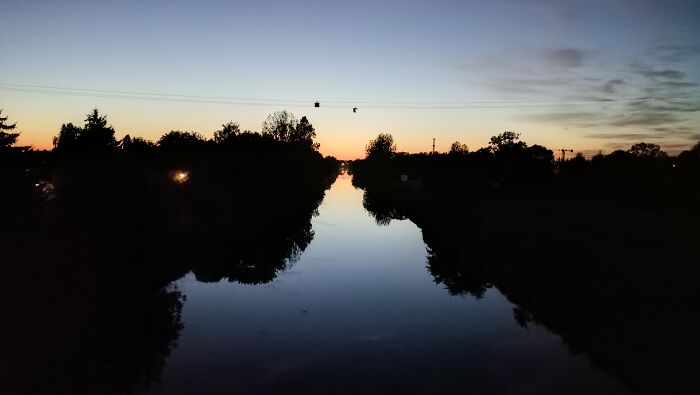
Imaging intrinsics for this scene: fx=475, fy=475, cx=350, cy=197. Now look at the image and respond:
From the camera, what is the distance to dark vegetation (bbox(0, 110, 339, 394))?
15109 millimetres

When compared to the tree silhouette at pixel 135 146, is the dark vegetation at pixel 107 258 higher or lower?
lower

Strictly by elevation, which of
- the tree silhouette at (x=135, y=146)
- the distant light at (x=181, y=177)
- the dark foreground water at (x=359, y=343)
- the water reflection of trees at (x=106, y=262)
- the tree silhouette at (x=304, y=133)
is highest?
the tree silhouette at (x=304, y=133)

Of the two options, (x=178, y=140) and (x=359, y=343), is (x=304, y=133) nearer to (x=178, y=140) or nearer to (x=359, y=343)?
(x=178, y=140)

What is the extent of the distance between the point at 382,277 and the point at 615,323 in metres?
14.5

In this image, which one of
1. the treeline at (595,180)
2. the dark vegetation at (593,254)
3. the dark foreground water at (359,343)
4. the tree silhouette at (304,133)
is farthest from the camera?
the tree silhouette at (304,133)

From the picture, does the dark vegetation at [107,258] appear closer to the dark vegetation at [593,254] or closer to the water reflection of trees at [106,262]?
the water reflection of trees at [106,262]

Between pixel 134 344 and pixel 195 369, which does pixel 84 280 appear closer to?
pixel 134 344

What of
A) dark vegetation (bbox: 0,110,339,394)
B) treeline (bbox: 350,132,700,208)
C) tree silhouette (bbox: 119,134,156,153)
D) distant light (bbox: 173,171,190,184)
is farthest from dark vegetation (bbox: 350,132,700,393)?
tree silhouette (bbox: 119,134,156,153)

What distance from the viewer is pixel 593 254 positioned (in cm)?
2605

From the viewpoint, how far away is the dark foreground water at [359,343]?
14172 mm

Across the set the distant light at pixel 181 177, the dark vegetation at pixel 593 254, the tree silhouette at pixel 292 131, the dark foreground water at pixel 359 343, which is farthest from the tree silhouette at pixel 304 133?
the dark foreground water at pixel 359 343

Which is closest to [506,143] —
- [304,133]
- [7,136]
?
[304,133]

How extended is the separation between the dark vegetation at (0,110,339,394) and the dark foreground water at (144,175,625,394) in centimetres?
151

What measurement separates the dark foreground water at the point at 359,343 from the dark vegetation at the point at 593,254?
1.32 meters
